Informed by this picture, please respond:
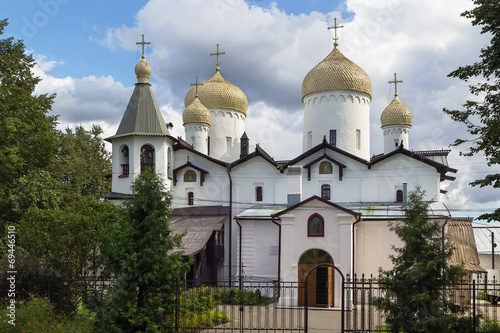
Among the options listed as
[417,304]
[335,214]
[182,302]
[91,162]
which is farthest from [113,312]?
[91,162]

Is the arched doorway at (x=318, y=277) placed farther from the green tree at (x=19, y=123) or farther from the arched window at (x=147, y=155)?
the green tree at (x=19, y=123)

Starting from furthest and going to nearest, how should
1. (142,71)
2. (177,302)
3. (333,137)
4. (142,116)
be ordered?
(333,137) → (142,71) → (142,116) → (177,302)

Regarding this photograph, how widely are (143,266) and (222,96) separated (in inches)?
762

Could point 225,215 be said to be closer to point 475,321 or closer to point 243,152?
point 243,152

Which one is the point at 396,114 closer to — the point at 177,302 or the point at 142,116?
the point at 142,116

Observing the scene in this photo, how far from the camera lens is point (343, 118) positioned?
82.2ft

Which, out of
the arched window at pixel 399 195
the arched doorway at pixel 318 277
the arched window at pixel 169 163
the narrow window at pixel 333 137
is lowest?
the arched doorway at pixel 318 277

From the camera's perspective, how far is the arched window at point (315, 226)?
19.8 meters

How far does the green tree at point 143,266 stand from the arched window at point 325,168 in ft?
42.4

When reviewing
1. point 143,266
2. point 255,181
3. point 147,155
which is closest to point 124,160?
point 147,155

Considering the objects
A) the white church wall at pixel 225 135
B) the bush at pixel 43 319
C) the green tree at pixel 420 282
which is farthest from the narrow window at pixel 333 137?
the bush at pixel 43 319

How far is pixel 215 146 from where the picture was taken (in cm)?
2916

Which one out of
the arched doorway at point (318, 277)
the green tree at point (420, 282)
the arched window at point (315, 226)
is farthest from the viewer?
the arched window at point (315, 226)

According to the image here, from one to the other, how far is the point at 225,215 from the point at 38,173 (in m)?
8.29
